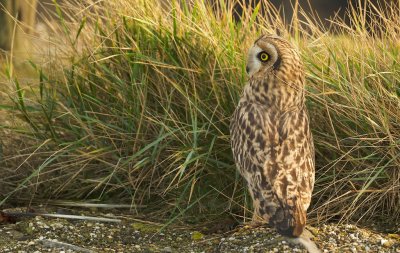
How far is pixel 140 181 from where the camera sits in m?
4.27

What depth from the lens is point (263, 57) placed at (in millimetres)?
3807

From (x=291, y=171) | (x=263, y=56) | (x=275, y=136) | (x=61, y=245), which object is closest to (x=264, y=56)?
(x=263, y=56)

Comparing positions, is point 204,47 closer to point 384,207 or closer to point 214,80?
point 214,80

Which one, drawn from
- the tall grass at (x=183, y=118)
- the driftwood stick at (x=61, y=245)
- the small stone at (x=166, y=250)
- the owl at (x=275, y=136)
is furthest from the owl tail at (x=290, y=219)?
the driftwood stick at (x=61, y=245)

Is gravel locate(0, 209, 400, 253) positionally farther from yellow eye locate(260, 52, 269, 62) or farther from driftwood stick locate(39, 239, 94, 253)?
yellow eye locate(260, 52, 269, 62)

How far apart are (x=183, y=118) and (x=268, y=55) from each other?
0.76 m

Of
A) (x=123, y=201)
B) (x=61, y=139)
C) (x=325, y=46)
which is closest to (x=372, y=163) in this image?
(x=325, y=46)

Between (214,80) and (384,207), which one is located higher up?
(214,80)

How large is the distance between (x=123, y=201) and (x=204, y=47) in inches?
38.4

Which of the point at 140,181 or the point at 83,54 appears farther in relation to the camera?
the point at 83,54

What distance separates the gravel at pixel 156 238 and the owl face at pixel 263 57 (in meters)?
0.82

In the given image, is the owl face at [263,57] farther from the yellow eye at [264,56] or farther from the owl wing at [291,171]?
the owl wing at [291,171]

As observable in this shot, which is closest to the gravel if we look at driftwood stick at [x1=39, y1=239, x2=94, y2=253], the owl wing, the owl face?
driftwood stick at [x1=39, y1=239, x2=94, y2=253]

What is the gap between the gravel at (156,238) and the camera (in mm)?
3818
